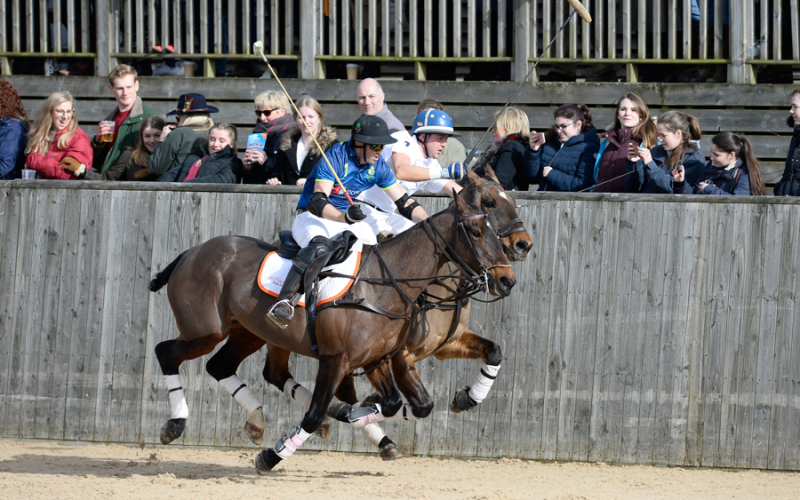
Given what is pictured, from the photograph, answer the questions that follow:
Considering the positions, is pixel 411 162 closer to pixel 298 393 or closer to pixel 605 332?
pixel 298 393

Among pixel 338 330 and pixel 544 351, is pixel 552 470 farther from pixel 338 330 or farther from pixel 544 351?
pixel 338 330

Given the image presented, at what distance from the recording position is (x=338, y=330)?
20.7 ft

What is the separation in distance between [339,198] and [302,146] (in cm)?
204

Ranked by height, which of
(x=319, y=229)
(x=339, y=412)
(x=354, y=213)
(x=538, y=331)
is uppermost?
(x=354, y=213)

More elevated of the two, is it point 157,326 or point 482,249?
point 482,249

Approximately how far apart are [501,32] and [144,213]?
16.9 feet

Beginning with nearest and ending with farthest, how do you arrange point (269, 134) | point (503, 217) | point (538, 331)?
1. point (503, 217)
2. point (538, 331)
3. point (269, 134)

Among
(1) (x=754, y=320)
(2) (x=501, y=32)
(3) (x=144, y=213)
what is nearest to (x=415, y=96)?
(2) (x=501, y=32)

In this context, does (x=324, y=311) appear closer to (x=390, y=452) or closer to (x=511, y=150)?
(x=390, y=452)

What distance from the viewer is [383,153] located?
7.47 meters

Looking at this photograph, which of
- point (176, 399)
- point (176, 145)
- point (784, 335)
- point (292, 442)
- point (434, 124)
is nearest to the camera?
point (292, 442)

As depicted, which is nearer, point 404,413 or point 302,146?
point 404,413

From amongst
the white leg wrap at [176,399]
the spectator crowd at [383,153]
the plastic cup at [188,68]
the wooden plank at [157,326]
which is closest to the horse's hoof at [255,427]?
the white leg wrap at [176,399]

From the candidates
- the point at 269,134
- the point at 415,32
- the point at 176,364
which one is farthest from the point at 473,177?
the point at 415,32
